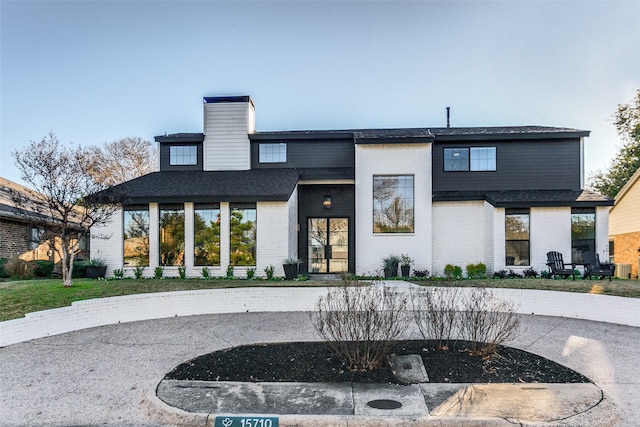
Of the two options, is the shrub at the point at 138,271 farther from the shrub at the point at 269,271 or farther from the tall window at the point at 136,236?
the shrub at the point at 269,271

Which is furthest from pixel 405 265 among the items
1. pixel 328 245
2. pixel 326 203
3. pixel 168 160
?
pixel 168 160

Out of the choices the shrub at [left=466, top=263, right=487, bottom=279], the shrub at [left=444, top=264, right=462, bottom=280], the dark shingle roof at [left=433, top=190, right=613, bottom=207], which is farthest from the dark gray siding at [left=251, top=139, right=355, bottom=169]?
the shrub at [left=466, top=263, right=487, bottom=279]

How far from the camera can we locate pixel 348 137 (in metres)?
17.4

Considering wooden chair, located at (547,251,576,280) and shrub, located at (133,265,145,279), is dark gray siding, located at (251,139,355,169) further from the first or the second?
wooden chair, located at (547,251,576,280)

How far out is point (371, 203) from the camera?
1580cm

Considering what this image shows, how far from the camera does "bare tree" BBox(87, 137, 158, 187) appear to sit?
32.0 m

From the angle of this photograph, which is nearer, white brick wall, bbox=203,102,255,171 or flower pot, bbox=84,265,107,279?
flower pot, bbox=84,265,107,279

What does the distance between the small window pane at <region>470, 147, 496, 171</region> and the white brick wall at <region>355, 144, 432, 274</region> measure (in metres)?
2.57

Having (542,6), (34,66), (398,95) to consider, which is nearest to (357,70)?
(398,95)

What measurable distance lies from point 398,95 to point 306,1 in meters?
5.68

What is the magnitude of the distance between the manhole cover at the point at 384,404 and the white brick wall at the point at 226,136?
14222mm

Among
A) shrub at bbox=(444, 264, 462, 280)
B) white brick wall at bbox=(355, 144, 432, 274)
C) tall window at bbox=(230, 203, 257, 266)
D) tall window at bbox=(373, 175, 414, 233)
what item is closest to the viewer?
tall window at bbox=(230, 203, 257, 266)

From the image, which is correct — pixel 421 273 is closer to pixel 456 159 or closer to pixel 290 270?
pixel 290 270

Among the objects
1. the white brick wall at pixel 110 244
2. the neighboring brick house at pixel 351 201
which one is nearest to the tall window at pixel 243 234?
the neighboring brick house at pixel 351 201
